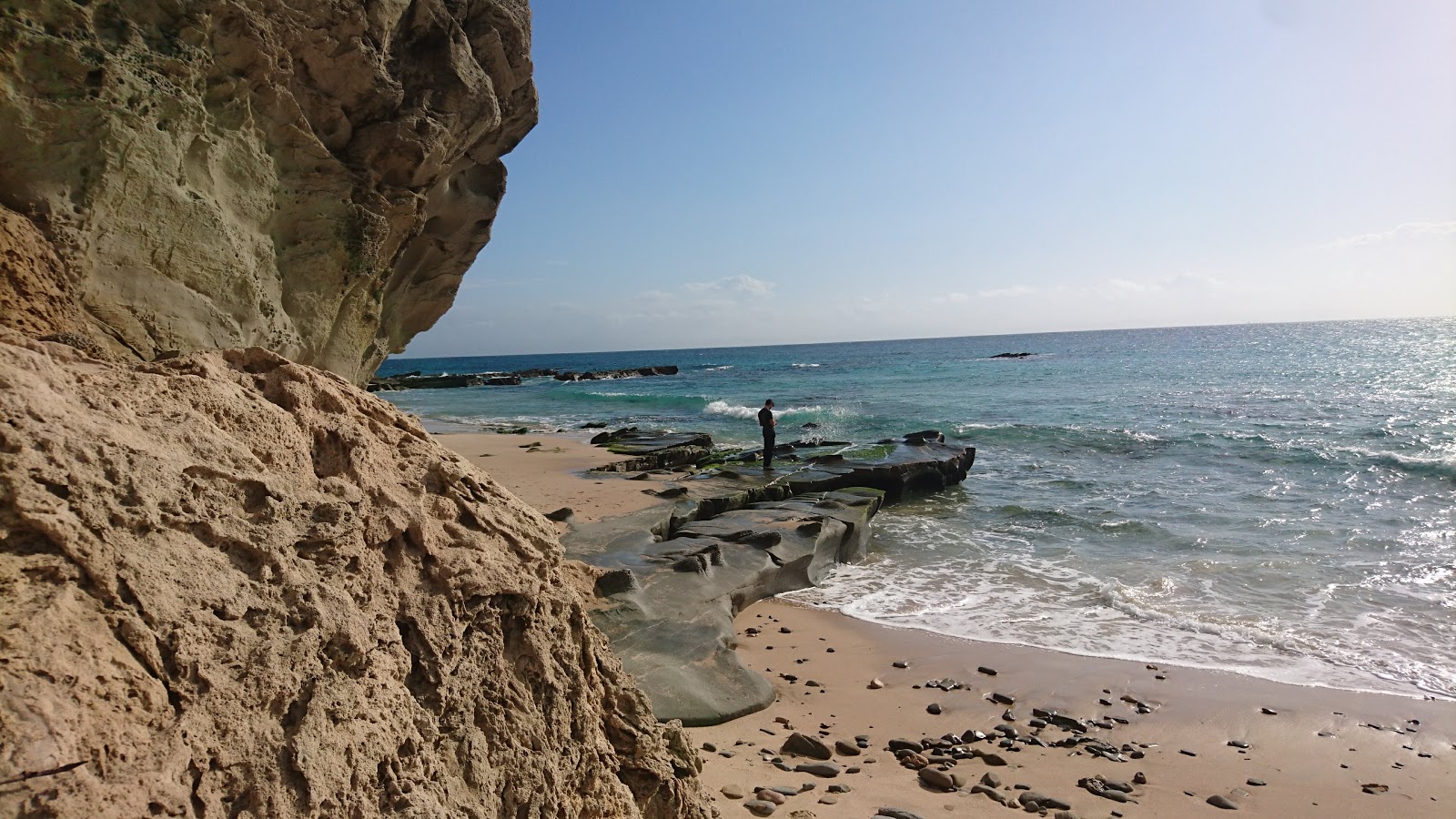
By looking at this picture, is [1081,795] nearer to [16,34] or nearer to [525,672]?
[525,672]

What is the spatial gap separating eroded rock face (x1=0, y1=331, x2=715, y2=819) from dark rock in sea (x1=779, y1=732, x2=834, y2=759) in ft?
7.00

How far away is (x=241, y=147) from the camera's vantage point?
4566mm

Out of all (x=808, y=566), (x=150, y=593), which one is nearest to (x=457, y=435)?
(x=808, y=566)

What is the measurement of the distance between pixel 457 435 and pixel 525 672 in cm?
2325

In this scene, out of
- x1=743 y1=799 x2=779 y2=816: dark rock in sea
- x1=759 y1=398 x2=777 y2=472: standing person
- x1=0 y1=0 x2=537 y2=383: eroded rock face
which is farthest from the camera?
x1=759 y1=398 x2=777 y2=472: standing person

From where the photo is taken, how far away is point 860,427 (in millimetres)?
29062

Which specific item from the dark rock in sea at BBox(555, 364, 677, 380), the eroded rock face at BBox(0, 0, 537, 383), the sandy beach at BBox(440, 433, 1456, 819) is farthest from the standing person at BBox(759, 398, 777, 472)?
the dark rock in sea at BBox(555, 364, 677, 380)

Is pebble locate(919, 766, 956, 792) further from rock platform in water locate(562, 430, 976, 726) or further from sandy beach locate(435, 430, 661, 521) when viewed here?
sandy beach locate(435, 430, 661, 521)

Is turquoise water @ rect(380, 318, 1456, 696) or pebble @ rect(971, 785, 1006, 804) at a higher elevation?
pebble @ rect(971, 785, 1006, 804)

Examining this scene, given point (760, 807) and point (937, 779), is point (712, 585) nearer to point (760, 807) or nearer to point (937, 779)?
point (937, 779)

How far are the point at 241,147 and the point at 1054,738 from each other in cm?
665

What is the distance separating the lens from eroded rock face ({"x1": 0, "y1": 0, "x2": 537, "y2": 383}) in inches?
138

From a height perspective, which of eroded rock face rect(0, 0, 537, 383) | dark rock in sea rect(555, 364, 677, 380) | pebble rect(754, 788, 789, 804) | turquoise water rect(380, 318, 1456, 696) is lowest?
turquoise water rect(380, 318, 1456, 696)

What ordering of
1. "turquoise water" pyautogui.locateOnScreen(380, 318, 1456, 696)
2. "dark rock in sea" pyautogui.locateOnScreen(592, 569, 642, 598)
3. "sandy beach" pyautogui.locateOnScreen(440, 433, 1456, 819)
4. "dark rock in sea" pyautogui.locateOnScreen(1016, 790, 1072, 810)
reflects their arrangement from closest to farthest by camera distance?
"dark rock in sea" pyautogui.locateOnScreen(1016, 790, 1072, 810) → "sandy beach" pyautogui.locateOnScreen(440, 433, 1456, 819) → "dark rock in sea" pyautogui.locateOnScreen(592, 569, 642, 598) → "turquoise water" pyautogui.locateOnScreen(380, 318, 1456, 696)
